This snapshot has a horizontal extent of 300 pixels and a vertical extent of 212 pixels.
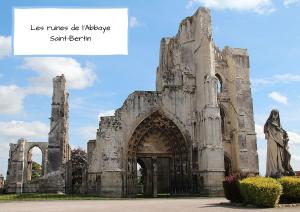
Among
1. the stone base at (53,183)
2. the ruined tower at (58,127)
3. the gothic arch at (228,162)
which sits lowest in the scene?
the stone base at (53,183)

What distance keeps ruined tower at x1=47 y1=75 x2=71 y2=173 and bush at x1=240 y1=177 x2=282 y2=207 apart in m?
30.4

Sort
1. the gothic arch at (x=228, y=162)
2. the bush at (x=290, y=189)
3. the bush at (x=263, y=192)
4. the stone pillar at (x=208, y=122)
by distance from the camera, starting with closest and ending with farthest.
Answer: the bush at (x=263, y=192) < the bush at (x=290, y=189) < the stone pillar at (x=208, y=122) < the gothic arch at (x=228, y=162)

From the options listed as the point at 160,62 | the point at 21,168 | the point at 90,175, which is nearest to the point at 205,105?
the point at 90,175

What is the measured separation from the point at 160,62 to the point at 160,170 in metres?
11.8

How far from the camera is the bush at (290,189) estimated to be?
14.0 m

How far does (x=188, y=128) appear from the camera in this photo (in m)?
28.8

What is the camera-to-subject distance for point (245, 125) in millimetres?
31328

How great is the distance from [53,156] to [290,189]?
32383 millimetres

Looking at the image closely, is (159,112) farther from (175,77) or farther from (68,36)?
(68,36)

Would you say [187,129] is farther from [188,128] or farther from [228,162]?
Result: [228,162]

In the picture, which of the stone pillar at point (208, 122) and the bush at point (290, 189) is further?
the stone pillar at point (208, 122)

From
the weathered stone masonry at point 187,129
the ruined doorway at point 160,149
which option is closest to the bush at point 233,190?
the weathered stone masonry at point 187,129

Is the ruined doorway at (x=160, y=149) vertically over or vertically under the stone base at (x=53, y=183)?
over

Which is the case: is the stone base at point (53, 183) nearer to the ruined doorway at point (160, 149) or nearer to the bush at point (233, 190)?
the ruined doorway at point (160, 149)
